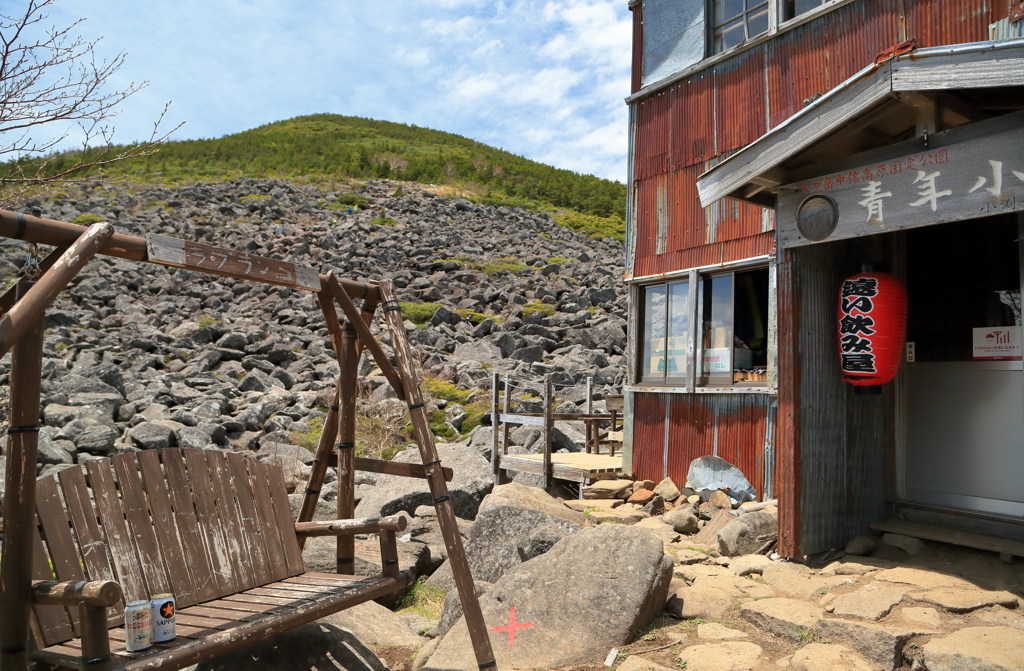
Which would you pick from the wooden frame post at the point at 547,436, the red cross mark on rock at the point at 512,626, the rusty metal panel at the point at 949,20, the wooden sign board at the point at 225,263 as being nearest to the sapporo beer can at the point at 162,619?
the wooden sign board at the point at 225,263

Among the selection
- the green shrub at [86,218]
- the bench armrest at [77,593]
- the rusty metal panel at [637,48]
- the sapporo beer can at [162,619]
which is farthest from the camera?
the green shrub at [86,218]

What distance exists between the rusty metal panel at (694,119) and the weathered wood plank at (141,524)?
23.3ft

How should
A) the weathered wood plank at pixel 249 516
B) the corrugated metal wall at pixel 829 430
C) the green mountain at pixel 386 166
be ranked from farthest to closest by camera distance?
the green mountain at pixel 386 166
the corrugated metal wall at pixel 829 430
the weathered wood plank at pixel 249 516

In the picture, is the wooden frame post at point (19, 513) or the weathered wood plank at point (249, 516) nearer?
the wooden frame post at point (19, 513)

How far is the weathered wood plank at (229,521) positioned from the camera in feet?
13.5

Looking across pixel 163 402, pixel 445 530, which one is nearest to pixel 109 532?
pixel 445 530

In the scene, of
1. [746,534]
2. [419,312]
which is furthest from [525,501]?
[419,312]

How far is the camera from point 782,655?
423cm

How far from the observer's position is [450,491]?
9586 mm

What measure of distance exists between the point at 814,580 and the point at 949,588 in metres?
0.84

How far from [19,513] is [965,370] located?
6.22 metres

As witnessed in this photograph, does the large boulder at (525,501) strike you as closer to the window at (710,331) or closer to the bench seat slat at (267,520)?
the bench seat slat at (267,520)

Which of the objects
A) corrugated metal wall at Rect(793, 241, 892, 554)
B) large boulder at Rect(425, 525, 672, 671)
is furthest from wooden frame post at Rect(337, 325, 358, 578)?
corrugated metal wall at Rect(793, 241, 892, 554)

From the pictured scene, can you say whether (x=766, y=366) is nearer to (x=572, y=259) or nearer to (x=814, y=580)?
(x=814, y=580)
